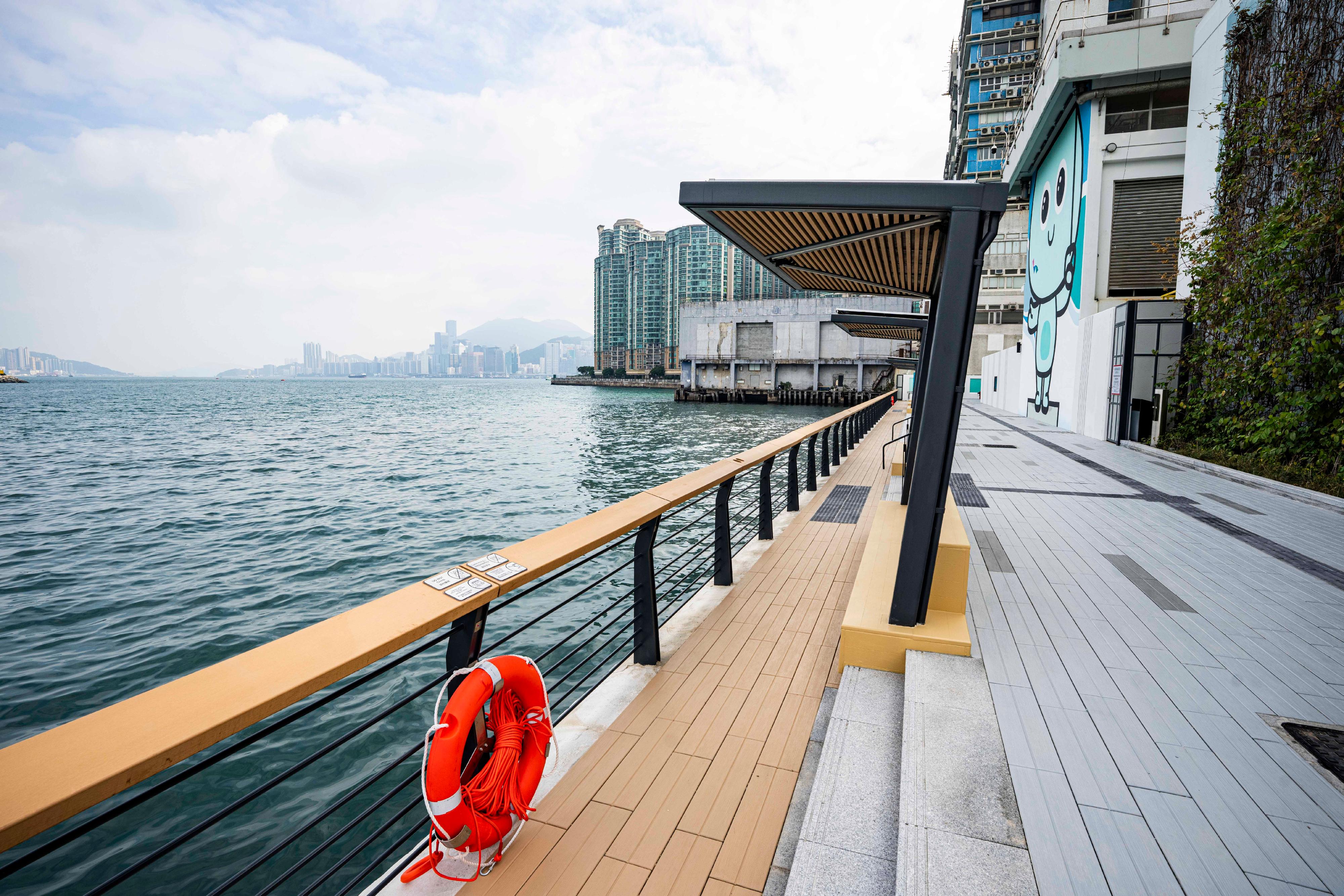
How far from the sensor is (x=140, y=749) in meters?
1.11

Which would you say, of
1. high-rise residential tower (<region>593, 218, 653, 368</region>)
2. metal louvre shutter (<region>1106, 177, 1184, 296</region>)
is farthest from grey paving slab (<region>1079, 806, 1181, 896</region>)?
high-rise residential tower (<region>593, 218, 653, 368</region>)

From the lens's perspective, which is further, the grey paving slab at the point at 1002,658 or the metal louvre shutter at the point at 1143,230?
the metal louvre shutter at the point at 1143,230

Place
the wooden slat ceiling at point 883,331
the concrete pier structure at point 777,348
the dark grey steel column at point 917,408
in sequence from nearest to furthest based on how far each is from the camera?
the dark grey steel column at point 917,408, the wooden slat ceiling at point 883,331, the concrete pier structure at point 777,348

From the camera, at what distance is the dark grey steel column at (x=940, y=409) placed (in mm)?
2615

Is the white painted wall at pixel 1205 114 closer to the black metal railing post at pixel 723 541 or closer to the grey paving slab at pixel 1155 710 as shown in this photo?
the black metal railing post at pixel 723 541

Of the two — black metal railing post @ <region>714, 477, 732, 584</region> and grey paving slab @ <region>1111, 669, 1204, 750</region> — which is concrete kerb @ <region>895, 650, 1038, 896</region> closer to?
grey paving slab @ <region>1111, 669, 1204, 750</region>

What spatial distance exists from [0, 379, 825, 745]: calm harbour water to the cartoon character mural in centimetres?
1002

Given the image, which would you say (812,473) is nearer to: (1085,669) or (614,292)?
(1085,669)

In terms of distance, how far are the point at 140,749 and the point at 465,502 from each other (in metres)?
13.3

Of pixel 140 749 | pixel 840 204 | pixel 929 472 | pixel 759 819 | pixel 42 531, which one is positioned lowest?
pixel 42 531

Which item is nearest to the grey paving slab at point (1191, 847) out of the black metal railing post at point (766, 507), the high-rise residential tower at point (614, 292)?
the black metal railing post at point (766, 507)

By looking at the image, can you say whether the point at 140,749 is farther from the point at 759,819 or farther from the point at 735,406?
the point at 735,406

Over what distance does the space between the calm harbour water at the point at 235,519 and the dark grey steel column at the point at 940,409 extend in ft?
21.6

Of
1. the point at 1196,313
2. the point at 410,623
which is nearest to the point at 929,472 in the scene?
the point at 410,623
